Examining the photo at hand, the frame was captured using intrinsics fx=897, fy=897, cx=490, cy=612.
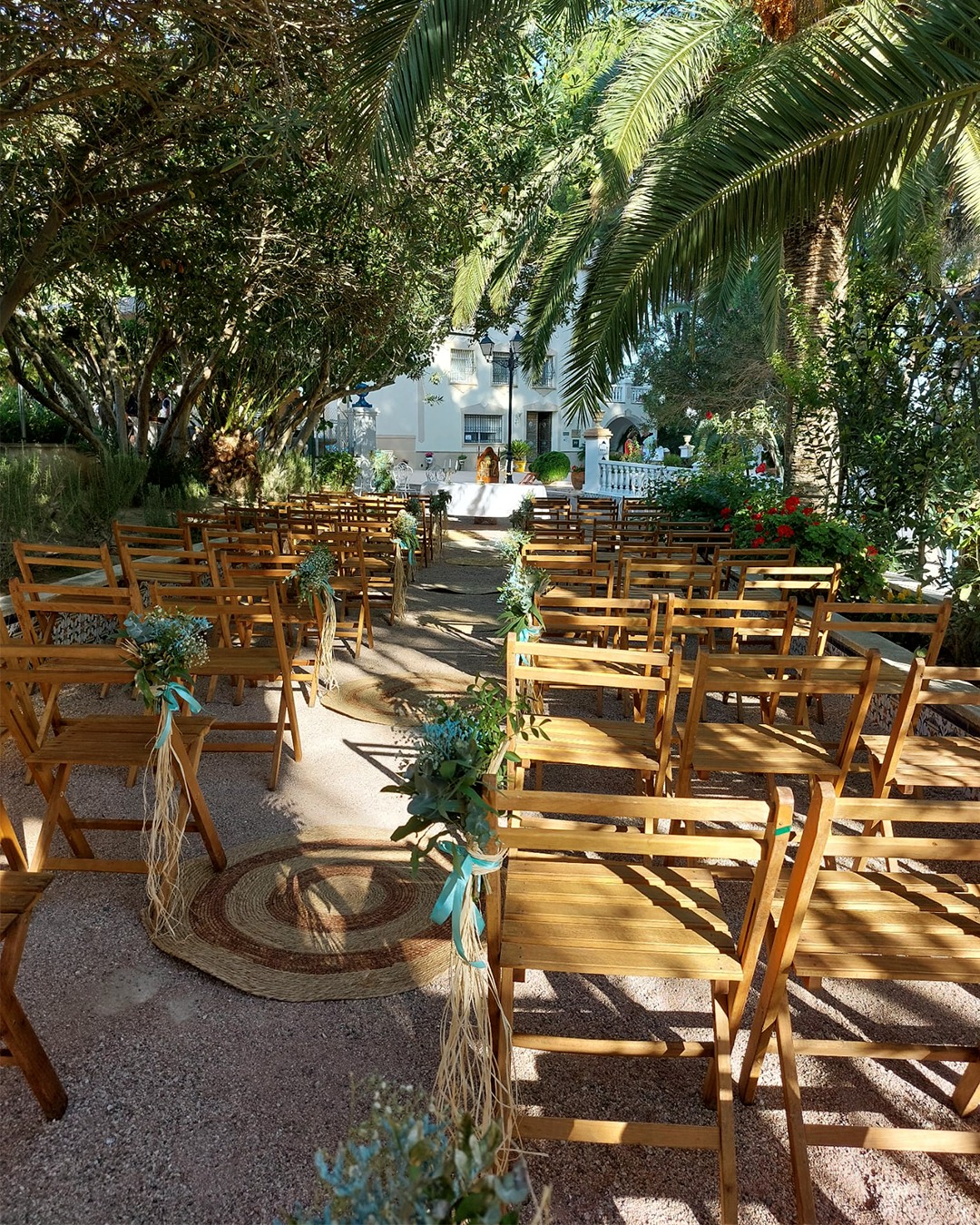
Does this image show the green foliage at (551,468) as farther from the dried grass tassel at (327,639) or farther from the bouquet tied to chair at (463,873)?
the bouquet tied to chair at (463,873)

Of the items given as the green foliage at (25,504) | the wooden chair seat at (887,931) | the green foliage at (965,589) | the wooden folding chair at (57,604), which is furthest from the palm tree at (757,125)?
the green foliage at (25,504)

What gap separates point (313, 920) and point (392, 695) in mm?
3108

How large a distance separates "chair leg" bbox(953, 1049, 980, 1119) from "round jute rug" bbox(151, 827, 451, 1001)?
1607mm

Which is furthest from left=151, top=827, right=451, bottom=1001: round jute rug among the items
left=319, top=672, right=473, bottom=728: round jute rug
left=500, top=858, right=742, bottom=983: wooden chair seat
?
left=319, top=672, right=473, bottom=728: round jute rug

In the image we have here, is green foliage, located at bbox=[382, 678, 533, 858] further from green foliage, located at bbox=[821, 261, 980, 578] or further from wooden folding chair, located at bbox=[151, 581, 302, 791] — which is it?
green foliage, located at bbox=[821, 261, 980, 578]

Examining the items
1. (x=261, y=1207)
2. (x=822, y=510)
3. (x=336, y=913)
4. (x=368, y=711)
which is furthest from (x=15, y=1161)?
(x=822, y=510)

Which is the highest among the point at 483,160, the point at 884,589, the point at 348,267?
the point at 483,160

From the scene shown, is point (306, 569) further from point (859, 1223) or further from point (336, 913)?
point (859, 1223)

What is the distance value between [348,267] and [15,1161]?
952 cm

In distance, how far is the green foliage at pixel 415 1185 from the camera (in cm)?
111

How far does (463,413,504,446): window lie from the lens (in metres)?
41.4

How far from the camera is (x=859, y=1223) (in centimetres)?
215

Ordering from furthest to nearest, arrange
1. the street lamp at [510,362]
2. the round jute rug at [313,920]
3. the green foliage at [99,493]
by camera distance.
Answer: the street lamp at [510,362] → the green foliage at [99,493] → the round jute rug at [313,920]

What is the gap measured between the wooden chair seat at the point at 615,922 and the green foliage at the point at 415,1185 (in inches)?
37.2
